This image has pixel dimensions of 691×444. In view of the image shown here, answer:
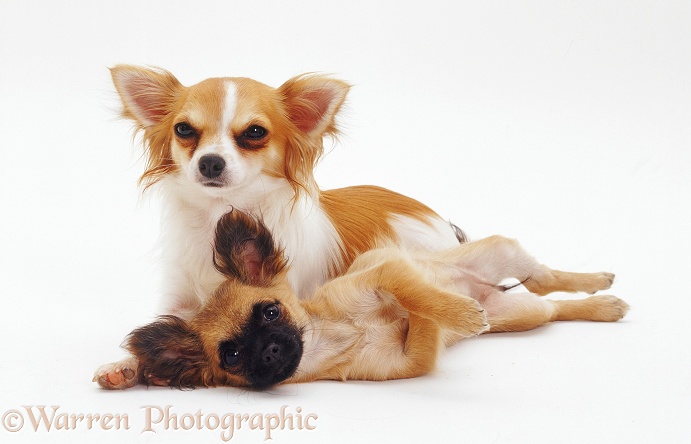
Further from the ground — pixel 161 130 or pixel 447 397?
pixel 161 130

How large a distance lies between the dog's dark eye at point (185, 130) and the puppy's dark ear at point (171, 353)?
2.86ft

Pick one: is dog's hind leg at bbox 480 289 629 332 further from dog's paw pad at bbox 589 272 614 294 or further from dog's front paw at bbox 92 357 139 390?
dog's front paw at bbox 92 357 139 390

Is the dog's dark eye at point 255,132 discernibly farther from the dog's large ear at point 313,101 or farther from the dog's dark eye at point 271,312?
the dog's dark eye at point 271,312

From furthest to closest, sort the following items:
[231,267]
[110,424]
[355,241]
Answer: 1. [355,241]
2. [231,267]
3. [110,424]

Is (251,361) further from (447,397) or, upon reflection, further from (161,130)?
(161,130)

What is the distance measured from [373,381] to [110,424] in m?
1.14

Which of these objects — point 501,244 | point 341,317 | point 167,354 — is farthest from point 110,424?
point 501,244

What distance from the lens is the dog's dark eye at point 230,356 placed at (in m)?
3.26

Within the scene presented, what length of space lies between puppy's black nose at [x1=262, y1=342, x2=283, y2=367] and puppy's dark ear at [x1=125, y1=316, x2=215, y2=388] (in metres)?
0.34

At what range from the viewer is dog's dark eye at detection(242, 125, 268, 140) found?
3736 mm

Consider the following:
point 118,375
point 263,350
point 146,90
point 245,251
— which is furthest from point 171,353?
point 146,90

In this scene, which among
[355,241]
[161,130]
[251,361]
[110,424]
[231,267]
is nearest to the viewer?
[110,424]

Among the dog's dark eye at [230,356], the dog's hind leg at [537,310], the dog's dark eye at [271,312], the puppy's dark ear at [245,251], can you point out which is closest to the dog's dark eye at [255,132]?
the puppy's dark ear at [245,251]

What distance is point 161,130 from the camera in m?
3.95
